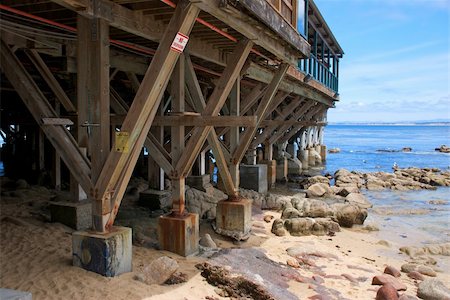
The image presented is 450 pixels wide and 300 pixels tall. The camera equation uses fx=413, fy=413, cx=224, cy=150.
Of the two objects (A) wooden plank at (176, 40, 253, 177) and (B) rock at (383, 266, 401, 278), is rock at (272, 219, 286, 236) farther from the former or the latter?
(A) wooden plank at (176, 40, 253, 177)

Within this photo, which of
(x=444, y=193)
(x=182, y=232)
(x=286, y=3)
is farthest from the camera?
(x=444, y=193)

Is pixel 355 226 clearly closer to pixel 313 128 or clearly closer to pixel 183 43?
pixel 183 43

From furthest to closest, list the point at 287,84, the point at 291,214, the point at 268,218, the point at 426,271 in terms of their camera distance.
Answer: the point at 287,84
the point at 268,218
the point at 291,214
the point at 426,271

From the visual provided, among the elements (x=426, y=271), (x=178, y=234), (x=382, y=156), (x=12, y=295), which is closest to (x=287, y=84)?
(x=426, y=271)

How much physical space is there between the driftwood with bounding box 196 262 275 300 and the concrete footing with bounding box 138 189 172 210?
396 centimetres

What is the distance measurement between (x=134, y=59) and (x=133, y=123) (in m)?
3.55

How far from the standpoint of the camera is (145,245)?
21.3ft

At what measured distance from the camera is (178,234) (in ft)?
20.4

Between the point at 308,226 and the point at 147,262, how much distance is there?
4.78 metres

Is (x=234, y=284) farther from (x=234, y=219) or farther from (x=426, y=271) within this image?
(x=426, y=271)

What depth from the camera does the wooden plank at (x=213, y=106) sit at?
246 inches

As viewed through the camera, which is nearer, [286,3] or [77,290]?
[77,290]

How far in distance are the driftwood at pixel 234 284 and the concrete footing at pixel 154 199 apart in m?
3.96

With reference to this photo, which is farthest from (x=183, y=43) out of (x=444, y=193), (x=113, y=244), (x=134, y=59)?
(x=444, y=193)
